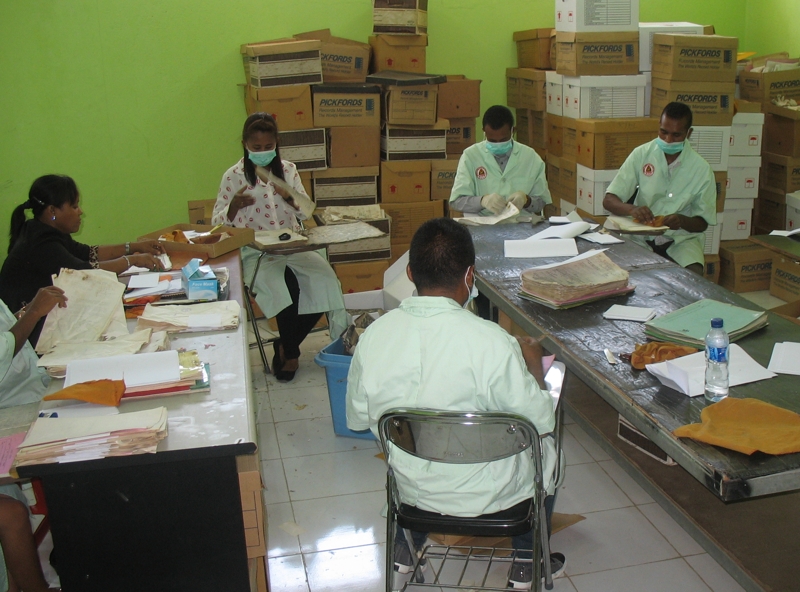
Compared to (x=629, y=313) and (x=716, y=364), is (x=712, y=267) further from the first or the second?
(x=716, y=364)

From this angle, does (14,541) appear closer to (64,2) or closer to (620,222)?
(620,222)

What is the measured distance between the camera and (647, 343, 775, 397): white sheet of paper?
6.89 feet

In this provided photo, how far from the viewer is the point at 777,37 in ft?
19.4

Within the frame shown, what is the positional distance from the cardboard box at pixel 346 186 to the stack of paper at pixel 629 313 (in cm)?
296

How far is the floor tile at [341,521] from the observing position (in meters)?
2.73

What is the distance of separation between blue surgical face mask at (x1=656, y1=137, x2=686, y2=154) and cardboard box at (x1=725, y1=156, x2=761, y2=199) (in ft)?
4.44

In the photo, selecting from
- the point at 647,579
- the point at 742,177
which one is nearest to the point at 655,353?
the point at 647,579

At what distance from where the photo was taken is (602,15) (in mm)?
4992

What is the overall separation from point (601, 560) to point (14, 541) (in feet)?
5.94

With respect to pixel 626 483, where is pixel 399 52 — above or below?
above

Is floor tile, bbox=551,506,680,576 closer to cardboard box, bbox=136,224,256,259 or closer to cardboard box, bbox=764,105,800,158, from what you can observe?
cardboard box, bbox=136,224,256,259

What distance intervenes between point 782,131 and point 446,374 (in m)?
4.61

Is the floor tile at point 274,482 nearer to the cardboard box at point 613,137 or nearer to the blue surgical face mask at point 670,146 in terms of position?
the blue surgical face mask at point 670,146

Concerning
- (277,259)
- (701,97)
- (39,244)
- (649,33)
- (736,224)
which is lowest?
(736,224)
